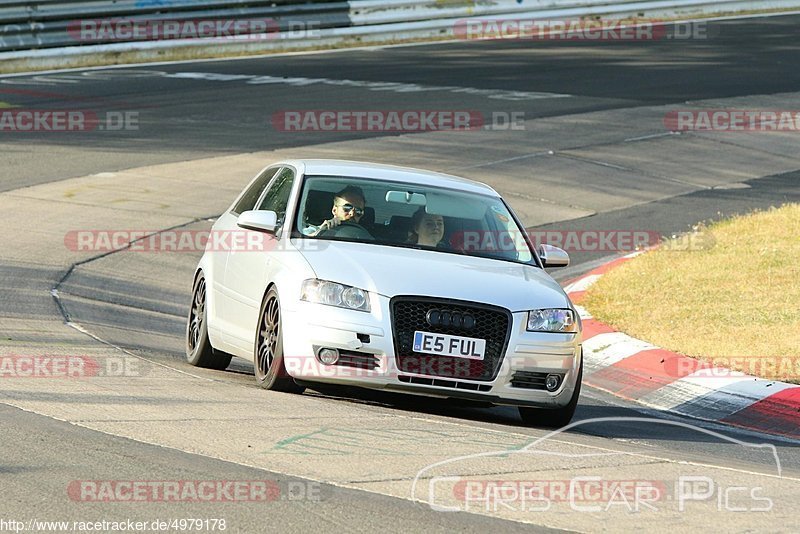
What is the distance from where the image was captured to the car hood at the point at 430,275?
866cm

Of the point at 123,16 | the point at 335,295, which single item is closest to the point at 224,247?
the point at 335,295

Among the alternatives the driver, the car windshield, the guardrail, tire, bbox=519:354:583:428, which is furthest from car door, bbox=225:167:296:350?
the guardrail

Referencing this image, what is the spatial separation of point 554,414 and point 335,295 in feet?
5.14

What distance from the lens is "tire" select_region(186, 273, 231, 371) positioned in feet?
34.2

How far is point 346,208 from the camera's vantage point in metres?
9.68

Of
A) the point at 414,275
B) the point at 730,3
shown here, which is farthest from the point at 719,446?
the point at 730,3

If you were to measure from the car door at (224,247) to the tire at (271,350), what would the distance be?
715 mm

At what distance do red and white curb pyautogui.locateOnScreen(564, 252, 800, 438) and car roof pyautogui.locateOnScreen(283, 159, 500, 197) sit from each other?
5.75 feet

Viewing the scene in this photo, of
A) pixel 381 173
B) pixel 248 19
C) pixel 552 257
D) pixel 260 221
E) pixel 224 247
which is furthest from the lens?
pixel 248 19

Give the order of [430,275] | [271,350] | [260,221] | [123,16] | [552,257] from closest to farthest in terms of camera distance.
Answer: [430,275]
[271,350]
[260,221]
[552,257]
[123,16]

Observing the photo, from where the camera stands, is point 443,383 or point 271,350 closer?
point 443,383

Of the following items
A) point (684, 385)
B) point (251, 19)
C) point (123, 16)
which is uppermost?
point (123, 16)

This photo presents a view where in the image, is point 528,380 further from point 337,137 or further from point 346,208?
point 337,137


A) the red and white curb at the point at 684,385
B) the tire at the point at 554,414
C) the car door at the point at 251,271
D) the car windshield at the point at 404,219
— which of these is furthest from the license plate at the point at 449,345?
the red and white curb at the point at 684,385
